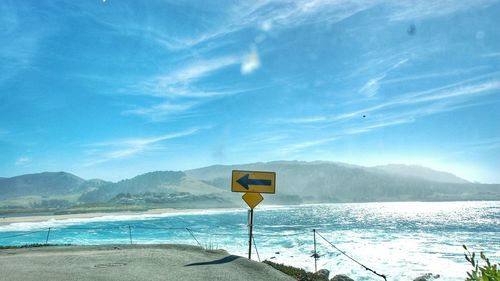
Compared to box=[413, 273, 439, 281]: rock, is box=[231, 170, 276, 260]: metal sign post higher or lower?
higher

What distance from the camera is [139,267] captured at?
13250 mm

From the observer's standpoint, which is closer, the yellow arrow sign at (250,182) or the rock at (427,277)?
the yellow arrow sign at (250,182)

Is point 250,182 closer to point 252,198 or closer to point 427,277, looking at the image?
point 252,198

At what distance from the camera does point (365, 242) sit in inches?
1880

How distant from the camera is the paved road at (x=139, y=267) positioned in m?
11.8

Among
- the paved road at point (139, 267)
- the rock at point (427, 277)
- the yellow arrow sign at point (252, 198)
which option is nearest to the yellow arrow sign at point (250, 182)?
the yellow arrow sign at point (252, 198)

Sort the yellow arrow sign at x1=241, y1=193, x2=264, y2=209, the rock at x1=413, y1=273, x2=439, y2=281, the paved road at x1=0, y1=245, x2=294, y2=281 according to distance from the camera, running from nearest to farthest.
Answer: the paved road at x1=0, y1=245, x2=294, y2=281 → the yellow arrow sign at x1=241, y1=193, x2=264, y2=209 → the rock at x1=413, y1=273, x2=439, y2=281

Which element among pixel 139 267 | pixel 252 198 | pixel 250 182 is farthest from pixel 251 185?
pixel 139 267

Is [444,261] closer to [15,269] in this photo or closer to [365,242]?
[365,242]

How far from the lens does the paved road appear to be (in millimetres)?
11812

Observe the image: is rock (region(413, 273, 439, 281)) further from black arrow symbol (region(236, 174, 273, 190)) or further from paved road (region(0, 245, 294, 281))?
black arrow symbol (region(236, 174, 273, 190))

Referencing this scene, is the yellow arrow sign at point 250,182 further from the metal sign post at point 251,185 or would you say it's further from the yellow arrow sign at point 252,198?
the yellow arrow sign at point 252,198

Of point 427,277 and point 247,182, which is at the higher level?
point 247,182

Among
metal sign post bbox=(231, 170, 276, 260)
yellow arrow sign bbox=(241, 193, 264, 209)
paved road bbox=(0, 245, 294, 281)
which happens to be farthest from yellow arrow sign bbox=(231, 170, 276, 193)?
paved road bbox=(0, 245, 294, 281)
